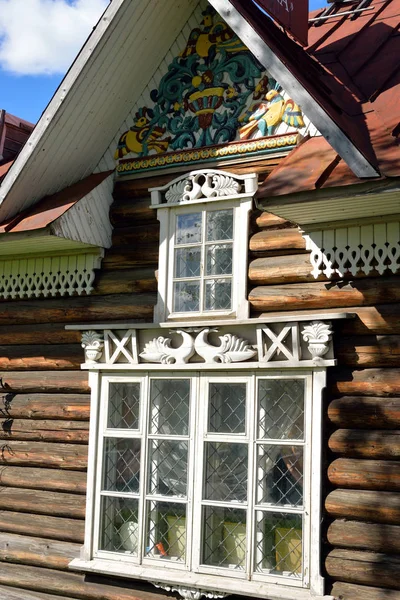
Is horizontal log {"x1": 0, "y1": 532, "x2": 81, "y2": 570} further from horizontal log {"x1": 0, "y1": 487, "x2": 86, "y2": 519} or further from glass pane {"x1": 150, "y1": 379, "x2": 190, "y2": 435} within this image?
glass pane {"x1": 150, "y1": 379, "x2": 190, "y2": 435}

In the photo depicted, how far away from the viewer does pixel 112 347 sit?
315 inches

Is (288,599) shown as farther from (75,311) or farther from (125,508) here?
(75,311)

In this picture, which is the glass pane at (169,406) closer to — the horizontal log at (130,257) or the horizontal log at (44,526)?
the horizontal log at (130,257)

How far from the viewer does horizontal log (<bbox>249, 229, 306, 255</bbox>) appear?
23.9ft

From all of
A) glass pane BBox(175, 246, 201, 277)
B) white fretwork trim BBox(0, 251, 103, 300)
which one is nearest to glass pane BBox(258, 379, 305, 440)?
glass pane BBox(175, 246, 201, 277)

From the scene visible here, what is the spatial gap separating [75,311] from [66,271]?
1.32ft

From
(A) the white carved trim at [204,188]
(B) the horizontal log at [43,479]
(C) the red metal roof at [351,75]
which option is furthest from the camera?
(B) the horizontal log at [43,479]

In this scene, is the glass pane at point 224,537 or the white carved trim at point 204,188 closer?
the glass pane at point 224,537

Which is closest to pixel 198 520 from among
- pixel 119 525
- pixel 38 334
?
pixel 119 525

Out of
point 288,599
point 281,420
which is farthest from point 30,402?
point 288,599

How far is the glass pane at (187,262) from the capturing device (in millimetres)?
7786

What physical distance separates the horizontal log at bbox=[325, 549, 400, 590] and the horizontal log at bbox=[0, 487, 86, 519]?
8.26ft

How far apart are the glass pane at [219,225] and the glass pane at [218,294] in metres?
0.39

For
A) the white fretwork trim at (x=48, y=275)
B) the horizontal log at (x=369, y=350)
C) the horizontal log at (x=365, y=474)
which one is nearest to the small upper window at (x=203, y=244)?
the white fretwork trim at (x=48, y=275)
